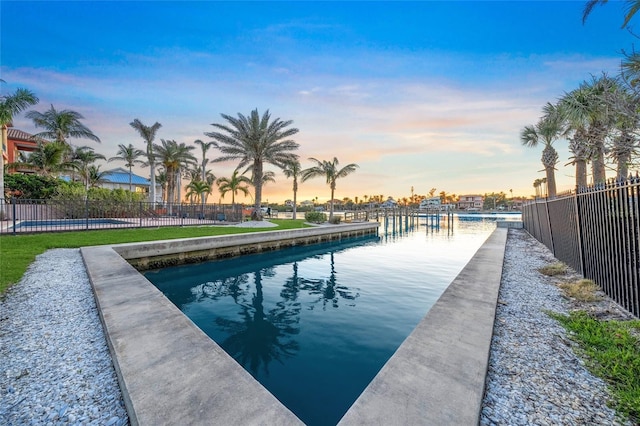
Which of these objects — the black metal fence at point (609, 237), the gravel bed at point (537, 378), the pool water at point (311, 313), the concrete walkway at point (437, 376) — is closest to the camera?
the concrete walkway at point (437, 376)

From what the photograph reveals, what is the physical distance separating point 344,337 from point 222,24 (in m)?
17.5

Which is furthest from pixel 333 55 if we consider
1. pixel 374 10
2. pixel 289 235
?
pixel 289 235

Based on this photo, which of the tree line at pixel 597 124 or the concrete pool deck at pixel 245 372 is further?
the tree line at pixel 597 124

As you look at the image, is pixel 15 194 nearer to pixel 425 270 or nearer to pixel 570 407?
pixel 425 270

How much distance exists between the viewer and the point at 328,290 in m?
8.10

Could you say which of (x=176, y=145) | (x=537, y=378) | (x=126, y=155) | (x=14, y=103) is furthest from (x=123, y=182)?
(x=537, y=378)

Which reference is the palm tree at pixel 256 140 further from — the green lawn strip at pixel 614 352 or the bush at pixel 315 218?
the green lawn strip at pixel 614 352

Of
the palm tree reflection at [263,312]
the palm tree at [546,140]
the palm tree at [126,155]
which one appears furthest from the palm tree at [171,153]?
the palm tree at [546,140]

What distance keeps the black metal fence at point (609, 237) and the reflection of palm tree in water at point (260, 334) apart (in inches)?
221

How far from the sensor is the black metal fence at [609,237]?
421 cm

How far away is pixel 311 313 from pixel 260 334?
1.39 meters

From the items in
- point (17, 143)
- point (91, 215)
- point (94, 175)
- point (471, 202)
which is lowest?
point (91, 215)

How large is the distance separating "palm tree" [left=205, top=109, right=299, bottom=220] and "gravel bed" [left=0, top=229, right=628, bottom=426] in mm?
19106

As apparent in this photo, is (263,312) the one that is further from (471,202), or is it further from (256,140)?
(471,202)
